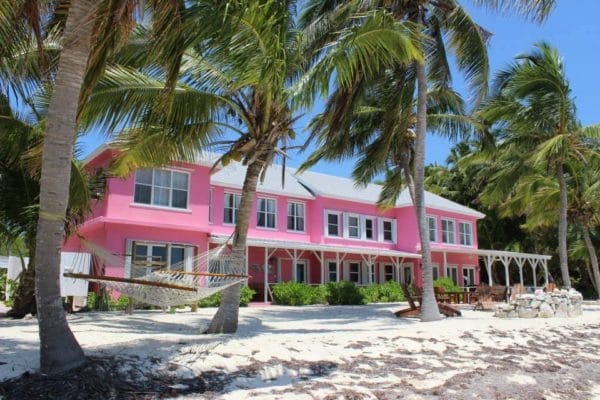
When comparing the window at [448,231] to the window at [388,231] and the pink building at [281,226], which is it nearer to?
the pink building at [281,226]

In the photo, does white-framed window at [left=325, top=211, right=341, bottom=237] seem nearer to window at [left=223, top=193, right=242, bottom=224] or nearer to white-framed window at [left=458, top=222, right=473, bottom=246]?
window at [left=223, top=193, right=242, bottom=224]

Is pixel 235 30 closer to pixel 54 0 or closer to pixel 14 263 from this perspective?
pixel 54 0

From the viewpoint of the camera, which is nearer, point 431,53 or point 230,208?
point 431,53

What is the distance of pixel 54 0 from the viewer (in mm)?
7227

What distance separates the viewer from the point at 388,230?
29.8 m

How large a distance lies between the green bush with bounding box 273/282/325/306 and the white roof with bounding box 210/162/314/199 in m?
4.09

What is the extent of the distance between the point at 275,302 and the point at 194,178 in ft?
20.1

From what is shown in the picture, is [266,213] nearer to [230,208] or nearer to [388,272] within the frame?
[230,208]

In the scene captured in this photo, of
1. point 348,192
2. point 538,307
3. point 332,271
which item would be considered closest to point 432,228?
point 348,192

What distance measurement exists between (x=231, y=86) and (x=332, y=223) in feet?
61.7

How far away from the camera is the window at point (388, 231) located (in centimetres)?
2961

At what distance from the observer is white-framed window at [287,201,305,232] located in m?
25.7

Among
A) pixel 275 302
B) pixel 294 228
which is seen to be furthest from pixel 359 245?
pixel 275 302

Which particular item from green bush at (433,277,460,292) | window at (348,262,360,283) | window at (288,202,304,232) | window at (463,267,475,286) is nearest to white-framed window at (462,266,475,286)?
window at (463,267,475,286)
